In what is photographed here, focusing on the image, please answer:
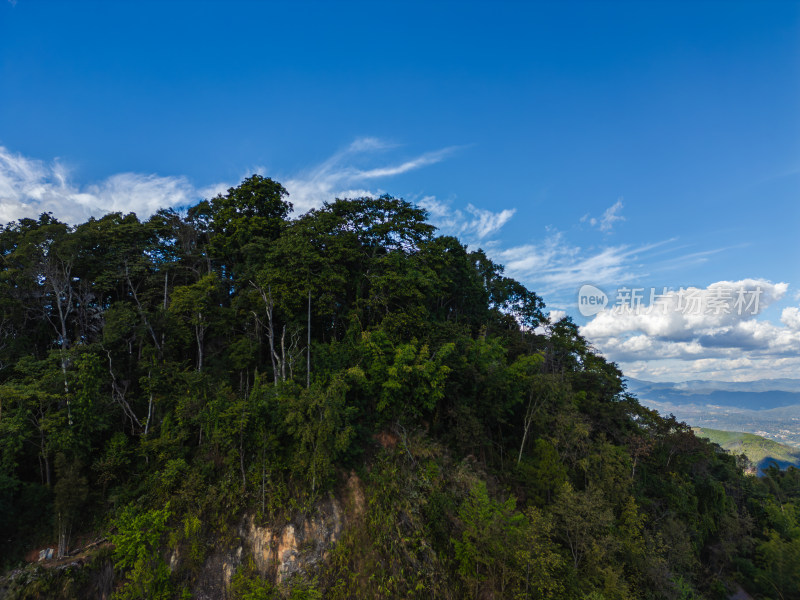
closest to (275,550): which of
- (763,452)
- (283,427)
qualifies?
(283,427)

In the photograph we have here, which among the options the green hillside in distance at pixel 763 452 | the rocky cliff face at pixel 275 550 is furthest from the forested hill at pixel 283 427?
the green hillside in distance at pixel 763 452

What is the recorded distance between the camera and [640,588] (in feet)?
59.5

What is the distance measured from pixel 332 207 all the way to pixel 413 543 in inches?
718

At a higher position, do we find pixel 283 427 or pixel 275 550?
pixel 283 427

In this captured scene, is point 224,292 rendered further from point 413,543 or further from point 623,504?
point 623,504

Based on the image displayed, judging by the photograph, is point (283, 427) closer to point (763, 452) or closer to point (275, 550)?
point (275, 550)

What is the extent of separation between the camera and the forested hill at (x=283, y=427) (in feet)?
47.3

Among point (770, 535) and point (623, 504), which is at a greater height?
point (623, 504)

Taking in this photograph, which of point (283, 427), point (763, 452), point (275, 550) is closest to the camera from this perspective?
point (275, 550)

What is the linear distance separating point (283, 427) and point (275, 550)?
15.9 feet

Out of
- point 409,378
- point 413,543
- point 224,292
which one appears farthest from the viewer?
point 224,292

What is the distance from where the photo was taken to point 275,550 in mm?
14594

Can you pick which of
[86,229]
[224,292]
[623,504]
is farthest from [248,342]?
[623,504]

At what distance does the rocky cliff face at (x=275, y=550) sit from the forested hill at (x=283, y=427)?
0.54 feet
